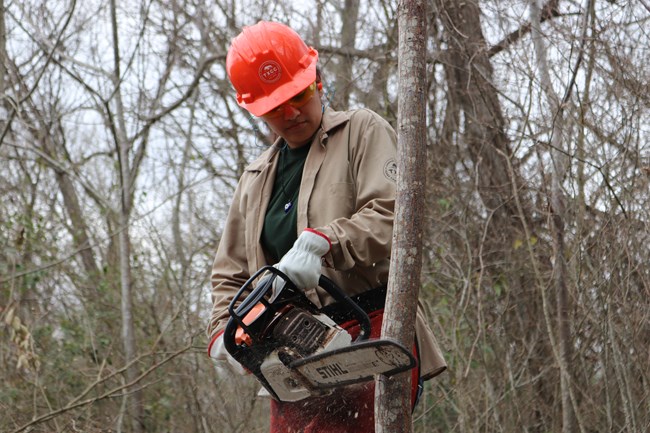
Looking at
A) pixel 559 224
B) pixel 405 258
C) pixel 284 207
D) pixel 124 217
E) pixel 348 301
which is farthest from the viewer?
pixel 124 217

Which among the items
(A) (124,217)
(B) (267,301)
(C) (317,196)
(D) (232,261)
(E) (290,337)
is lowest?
(E) (290,337)

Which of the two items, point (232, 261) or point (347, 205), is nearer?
point (347, 205)

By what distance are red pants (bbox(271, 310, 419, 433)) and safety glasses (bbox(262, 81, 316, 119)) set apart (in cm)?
83

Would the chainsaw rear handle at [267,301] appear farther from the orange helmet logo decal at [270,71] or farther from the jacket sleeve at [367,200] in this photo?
the orange helmet logo decal at [270,71]

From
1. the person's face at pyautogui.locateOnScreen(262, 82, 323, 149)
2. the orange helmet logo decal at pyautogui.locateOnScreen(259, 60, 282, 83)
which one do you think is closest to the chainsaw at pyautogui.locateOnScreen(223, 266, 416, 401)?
the person's face at pyautogui.locateOnScreen(262, 82, 323, 149)

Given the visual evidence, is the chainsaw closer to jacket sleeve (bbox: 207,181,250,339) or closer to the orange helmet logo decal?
jacket sleeve (bbox: 207,181,250,339)

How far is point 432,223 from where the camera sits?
6785 mm

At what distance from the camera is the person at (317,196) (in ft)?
9.53

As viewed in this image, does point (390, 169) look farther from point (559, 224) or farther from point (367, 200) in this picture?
point (559, 224)

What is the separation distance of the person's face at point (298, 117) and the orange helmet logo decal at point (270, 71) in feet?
0.35

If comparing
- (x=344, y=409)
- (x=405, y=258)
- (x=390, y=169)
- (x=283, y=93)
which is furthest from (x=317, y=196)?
(x=344, y=409)

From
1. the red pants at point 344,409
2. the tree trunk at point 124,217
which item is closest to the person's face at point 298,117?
the red pants at point 344,409

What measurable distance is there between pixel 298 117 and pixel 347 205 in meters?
0.39

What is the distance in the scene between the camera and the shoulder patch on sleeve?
295cm
